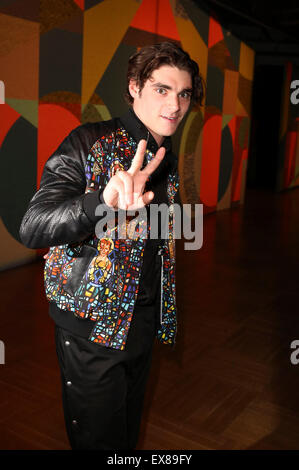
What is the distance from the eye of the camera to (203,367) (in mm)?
3084

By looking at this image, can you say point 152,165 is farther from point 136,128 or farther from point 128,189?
point 136,128

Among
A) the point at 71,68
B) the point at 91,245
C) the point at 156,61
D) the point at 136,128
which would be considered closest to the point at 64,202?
the point at 91,245

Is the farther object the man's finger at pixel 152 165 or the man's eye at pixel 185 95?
the man's eye at pixel 185 95

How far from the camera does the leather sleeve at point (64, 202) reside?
126cm

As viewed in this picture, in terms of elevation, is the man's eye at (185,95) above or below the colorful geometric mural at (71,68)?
below

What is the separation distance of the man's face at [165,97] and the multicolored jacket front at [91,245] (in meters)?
0.11

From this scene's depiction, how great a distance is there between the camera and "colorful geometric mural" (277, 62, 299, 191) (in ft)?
39.4

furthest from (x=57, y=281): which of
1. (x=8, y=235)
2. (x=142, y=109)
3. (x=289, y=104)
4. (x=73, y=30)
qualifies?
(x=289, y=104)

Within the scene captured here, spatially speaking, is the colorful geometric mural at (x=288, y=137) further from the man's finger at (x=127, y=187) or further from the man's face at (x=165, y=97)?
the man's finger at (x=127, y=187)

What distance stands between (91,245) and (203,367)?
74.2 inches

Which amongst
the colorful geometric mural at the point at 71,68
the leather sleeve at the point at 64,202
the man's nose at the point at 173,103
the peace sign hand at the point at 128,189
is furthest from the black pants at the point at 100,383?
the colorful geometric mural at the point at 71,68

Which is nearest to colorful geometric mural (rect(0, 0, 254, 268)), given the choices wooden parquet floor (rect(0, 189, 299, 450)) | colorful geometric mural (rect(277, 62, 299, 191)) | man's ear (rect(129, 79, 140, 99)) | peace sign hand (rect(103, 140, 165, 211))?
wooden parquet floor (rect(0, 189, 299, 450))

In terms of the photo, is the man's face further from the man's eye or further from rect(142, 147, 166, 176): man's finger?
rect(142, 147, 166, 176): man's finger

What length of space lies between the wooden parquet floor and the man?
0.83 metres
